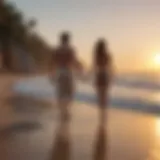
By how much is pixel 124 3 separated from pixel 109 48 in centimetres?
10

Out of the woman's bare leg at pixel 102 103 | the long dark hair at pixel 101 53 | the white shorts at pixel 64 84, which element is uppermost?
the long dark hair at pixel 101 53

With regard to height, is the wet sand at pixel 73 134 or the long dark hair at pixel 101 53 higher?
the long dark hair at pixel 101 53

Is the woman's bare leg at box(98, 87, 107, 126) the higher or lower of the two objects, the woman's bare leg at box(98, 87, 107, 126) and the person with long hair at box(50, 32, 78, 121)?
the lower

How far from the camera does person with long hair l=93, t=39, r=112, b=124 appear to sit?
897mm

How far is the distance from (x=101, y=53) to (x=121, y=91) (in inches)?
3.3

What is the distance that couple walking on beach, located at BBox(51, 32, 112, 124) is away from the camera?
2.95 ft

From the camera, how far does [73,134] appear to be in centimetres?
92

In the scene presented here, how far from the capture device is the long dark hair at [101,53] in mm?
896

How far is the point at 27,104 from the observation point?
933mm

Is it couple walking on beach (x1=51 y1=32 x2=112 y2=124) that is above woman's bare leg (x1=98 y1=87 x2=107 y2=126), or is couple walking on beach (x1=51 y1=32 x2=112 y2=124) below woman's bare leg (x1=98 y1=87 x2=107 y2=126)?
above

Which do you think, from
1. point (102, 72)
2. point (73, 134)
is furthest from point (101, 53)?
point (73, 134)

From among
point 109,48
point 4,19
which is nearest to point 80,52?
point 109,48

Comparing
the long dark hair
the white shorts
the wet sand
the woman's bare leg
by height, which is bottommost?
the wet sand

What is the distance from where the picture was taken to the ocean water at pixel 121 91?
0.89m
